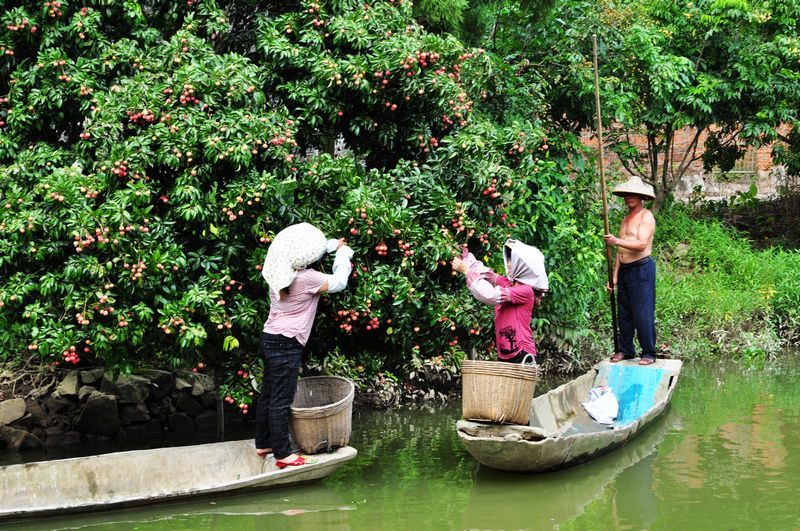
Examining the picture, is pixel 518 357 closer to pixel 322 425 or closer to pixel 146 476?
pixel 322 425

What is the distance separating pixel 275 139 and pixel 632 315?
4.03 metres

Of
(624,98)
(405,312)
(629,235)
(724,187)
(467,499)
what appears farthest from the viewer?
(724,187)

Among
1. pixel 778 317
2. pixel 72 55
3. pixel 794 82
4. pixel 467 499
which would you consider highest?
pixel 794 82

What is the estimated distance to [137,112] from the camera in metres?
6.48

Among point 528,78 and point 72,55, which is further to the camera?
point 528,78

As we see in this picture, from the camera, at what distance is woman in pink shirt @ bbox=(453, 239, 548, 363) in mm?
6602

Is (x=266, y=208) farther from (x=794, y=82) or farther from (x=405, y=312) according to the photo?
(x=794, y=82)

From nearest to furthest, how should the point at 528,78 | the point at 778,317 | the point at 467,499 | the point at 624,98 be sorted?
the point at 467,499, the point at 528,78, the point at 624,98, the point at 778,317

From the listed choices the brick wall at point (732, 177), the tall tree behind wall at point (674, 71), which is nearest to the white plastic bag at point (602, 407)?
the tall tree behind wall at point (674, 71)

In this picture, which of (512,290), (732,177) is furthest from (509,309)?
(732,177)

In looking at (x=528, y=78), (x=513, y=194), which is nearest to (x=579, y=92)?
(x=528, y=78)

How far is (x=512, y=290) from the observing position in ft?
21.7

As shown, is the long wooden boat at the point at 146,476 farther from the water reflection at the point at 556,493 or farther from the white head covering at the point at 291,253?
the white head covering at the point at 291,253

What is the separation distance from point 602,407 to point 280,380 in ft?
9.93
